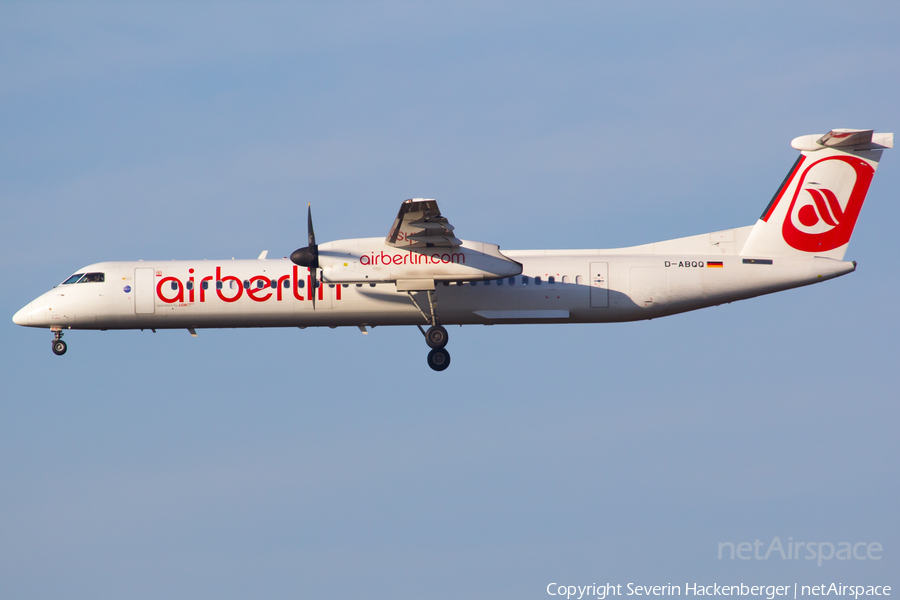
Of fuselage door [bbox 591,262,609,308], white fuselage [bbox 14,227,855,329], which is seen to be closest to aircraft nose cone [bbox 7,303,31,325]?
white fuselage [bbox 14,227,855,329]

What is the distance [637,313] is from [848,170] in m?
6.85

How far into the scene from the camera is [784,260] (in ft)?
94.5

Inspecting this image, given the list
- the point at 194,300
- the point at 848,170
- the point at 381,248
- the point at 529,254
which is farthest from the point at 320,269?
the point at 848,170

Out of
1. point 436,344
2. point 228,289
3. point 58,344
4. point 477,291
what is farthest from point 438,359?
point 58,344

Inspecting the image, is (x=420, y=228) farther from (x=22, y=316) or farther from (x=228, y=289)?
(x=22, y=316)

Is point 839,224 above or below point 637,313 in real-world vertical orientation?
above

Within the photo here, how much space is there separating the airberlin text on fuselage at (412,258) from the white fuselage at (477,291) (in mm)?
1102

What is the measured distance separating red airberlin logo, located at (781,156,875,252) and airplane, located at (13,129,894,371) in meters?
0.03

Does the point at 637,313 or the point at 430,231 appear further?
the point at 637,313

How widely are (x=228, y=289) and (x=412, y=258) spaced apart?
5.31 metres

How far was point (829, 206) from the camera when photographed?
95.4 feet

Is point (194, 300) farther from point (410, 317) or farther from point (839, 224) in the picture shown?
point (839, 224)

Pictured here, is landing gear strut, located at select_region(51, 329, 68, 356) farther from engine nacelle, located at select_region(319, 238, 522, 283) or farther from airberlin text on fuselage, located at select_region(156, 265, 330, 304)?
engine nacelle, located at select_region(319, 238, 522, 283)

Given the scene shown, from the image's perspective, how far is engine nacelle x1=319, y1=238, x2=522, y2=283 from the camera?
27.3 metres
